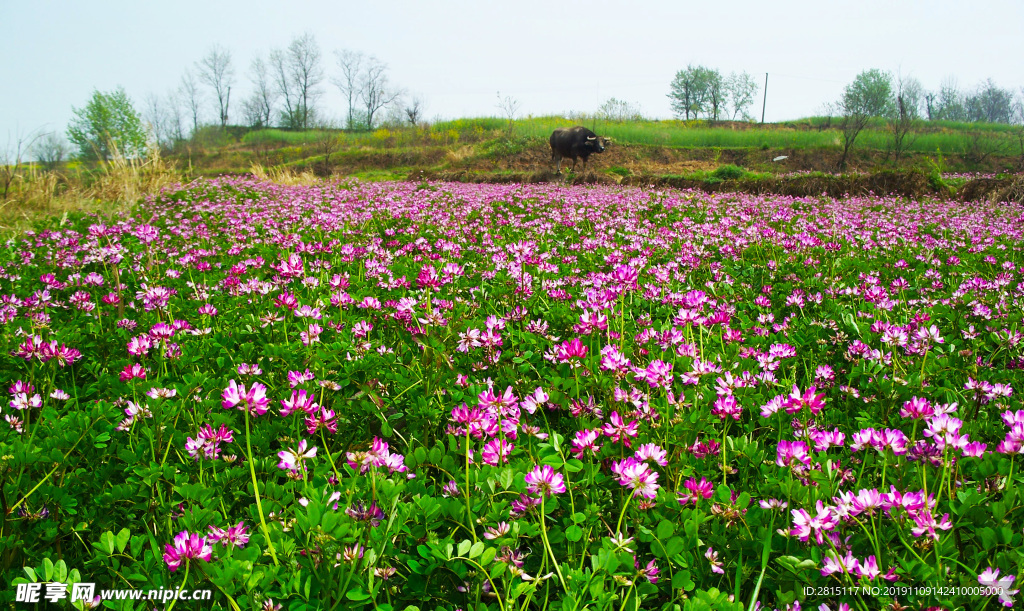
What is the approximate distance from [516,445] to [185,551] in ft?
3.38

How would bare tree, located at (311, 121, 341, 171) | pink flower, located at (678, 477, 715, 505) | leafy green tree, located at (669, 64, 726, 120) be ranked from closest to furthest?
pink flower, located at (678, 477, 715, 505) < bare tree, located at (311, 121, 341, 171) < leafy green tree, located at (669, 64, 726, 120)

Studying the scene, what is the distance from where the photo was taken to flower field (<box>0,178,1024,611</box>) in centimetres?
123

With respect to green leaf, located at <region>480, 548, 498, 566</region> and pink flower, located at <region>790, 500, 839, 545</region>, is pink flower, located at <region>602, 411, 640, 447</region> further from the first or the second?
green leaf, located at <region>480, 548, 498, 566</region>

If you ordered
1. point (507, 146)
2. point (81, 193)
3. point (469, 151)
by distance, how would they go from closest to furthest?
point (81, 193)
point (507, 146)
point (469, 151)

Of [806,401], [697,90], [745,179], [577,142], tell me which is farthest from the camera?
[697,90]

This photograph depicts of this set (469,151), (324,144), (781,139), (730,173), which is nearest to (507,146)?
(469,151)

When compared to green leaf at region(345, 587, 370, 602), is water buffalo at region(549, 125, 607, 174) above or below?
above

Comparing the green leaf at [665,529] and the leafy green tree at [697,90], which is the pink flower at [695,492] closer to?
the green leaf at [665,529]

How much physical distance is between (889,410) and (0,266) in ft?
23.7

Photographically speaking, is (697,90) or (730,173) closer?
(730,173)

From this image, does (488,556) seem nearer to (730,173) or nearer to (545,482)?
(545,482)

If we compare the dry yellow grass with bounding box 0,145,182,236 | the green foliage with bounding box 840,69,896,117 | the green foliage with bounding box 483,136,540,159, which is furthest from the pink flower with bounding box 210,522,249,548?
the green foliage with bounding box 840,69,896,117

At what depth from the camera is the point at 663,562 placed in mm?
1373

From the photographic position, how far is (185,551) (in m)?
1.16
